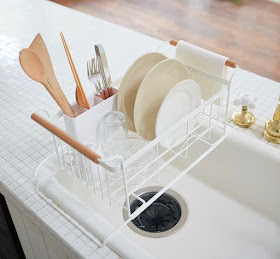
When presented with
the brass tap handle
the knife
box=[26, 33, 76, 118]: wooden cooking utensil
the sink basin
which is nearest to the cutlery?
the knife

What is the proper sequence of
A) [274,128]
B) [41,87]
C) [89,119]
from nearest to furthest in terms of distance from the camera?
[89,119] → [274,128] → [41,87]

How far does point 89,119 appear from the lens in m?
0.88

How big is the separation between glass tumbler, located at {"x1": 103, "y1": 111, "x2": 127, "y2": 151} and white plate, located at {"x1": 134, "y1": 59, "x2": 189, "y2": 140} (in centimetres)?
4

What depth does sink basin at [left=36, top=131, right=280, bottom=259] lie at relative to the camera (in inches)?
39.6

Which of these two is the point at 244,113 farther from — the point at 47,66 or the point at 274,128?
the point at 47,66

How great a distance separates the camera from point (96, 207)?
3.44ft

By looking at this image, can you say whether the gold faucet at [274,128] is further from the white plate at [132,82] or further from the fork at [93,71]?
the fork at [93,71]

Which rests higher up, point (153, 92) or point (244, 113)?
point (153, 92)

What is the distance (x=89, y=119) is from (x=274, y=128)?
478 millimetres

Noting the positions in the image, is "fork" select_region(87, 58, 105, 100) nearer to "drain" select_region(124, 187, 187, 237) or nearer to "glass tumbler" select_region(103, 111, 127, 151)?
"glass tumbler" select_region(103, 111, 127, 151)

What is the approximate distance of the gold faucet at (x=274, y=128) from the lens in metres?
1.05

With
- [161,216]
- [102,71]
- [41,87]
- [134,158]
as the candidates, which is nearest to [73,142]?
[134,158]

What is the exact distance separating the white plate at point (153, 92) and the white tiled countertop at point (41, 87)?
27cm

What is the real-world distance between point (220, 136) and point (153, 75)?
0.30 metres
